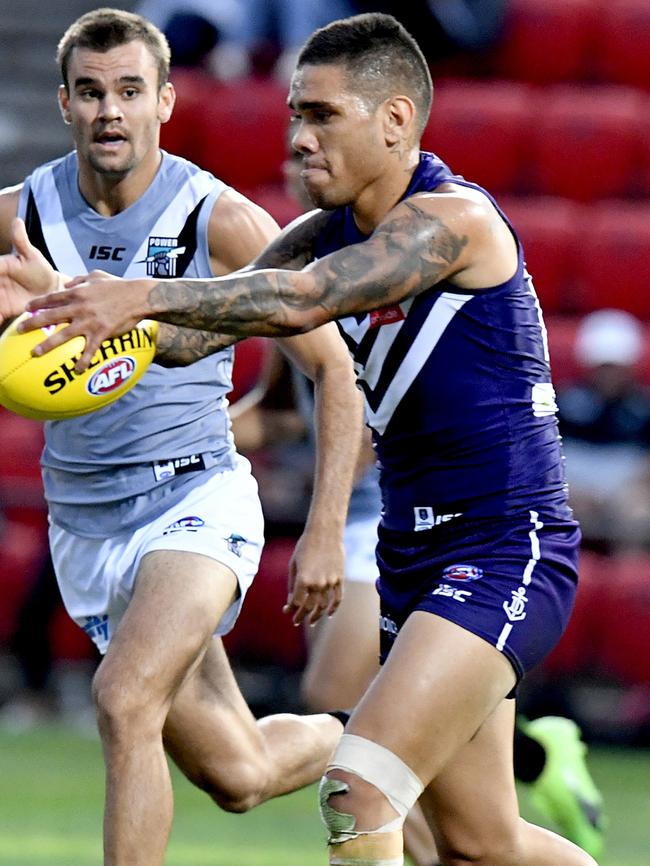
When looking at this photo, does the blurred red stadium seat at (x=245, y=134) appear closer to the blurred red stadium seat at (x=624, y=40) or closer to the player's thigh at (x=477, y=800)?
the blurred red stadium seat at (x=624, y=40)

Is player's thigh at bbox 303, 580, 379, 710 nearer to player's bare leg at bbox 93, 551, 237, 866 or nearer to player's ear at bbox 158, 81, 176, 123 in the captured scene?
player's bare leg at bbox 93, 551, 237, 866

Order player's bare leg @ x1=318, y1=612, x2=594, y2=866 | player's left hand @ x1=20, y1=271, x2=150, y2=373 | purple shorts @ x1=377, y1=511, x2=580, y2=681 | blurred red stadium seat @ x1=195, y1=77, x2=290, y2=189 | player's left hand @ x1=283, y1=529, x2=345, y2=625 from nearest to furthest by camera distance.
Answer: player's left hand @ x1=20, y1=271, x2=150, y2=373 → player's bare leg @ x1=318, y1=612, x2=594, y2=866 → purple shorts @ x1=377, y1=511, x2=580, y2=681 → player's left hand @ x1=283, y1=529, x2=345, y2=625 → blurred red stadium seat @ x1=195, y1=77, x2=290, y2=189

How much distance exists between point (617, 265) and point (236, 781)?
7060mm

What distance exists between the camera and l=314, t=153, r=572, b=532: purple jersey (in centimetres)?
454

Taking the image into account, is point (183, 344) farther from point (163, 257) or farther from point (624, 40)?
point (624, 40)

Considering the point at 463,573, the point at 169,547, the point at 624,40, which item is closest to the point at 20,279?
the point at 169,547

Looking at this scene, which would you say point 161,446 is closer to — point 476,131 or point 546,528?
point 546,528

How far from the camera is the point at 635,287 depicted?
11.9 m

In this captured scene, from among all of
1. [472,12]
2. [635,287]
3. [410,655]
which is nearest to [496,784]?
[410,655]

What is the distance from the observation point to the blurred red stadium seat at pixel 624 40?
1350 centimetres

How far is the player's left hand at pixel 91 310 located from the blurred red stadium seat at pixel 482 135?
8.60 m

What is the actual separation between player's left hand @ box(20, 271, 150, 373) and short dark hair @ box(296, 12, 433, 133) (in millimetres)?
887

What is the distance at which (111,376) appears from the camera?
451cm

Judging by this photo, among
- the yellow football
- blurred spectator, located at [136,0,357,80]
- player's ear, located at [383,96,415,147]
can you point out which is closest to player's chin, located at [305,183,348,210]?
player's ear, located at [383,96,415,147]
